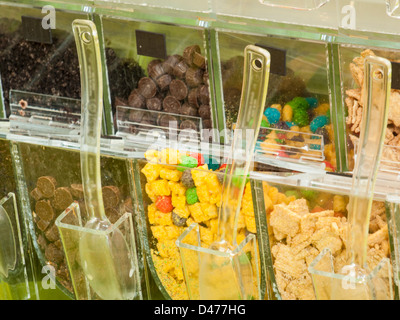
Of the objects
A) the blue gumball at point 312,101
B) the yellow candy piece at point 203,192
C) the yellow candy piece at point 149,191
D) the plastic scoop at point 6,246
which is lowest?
the plastic scoop at point 6,246

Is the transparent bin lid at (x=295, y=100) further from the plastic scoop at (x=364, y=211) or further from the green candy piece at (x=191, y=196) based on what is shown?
the plastic scoop at (x=364, y=211)

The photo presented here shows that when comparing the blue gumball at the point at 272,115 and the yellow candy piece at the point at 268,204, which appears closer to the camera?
the yellow candy piece at the point at 268,204

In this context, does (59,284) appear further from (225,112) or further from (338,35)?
(338,35)

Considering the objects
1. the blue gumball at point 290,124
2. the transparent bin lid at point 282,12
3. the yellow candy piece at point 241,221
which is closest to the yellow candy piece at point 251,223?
the yellow candy piece at point 241,221

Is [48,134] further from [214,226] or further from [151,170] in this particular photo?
[214,226]

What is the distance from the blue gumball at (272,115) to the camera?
5.73ft

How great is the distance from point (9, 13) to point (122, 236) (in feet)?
2.63

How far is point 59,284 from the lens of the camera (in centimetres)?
183

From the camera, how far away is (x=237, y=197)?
143cm

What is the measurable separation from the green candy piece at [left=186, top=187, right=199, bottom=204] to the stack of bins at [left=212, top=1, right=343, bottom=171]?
17 centimetres

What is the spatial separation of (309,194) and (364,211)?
0.15 m

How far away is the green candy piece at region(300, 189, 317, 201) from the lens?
4.71ft

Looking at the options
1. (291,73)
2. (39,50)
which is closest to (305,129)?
(291,73)

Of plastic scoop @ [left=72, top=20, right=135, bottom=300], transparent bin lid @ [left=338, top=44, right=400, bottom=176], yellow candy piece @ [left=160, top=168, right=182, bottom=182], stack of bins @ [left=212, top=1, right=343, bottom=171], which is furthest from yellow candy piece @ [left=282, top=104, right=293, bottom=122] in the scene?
plastic scoop @ [left=72, top=20, right=135, bottom=300]
